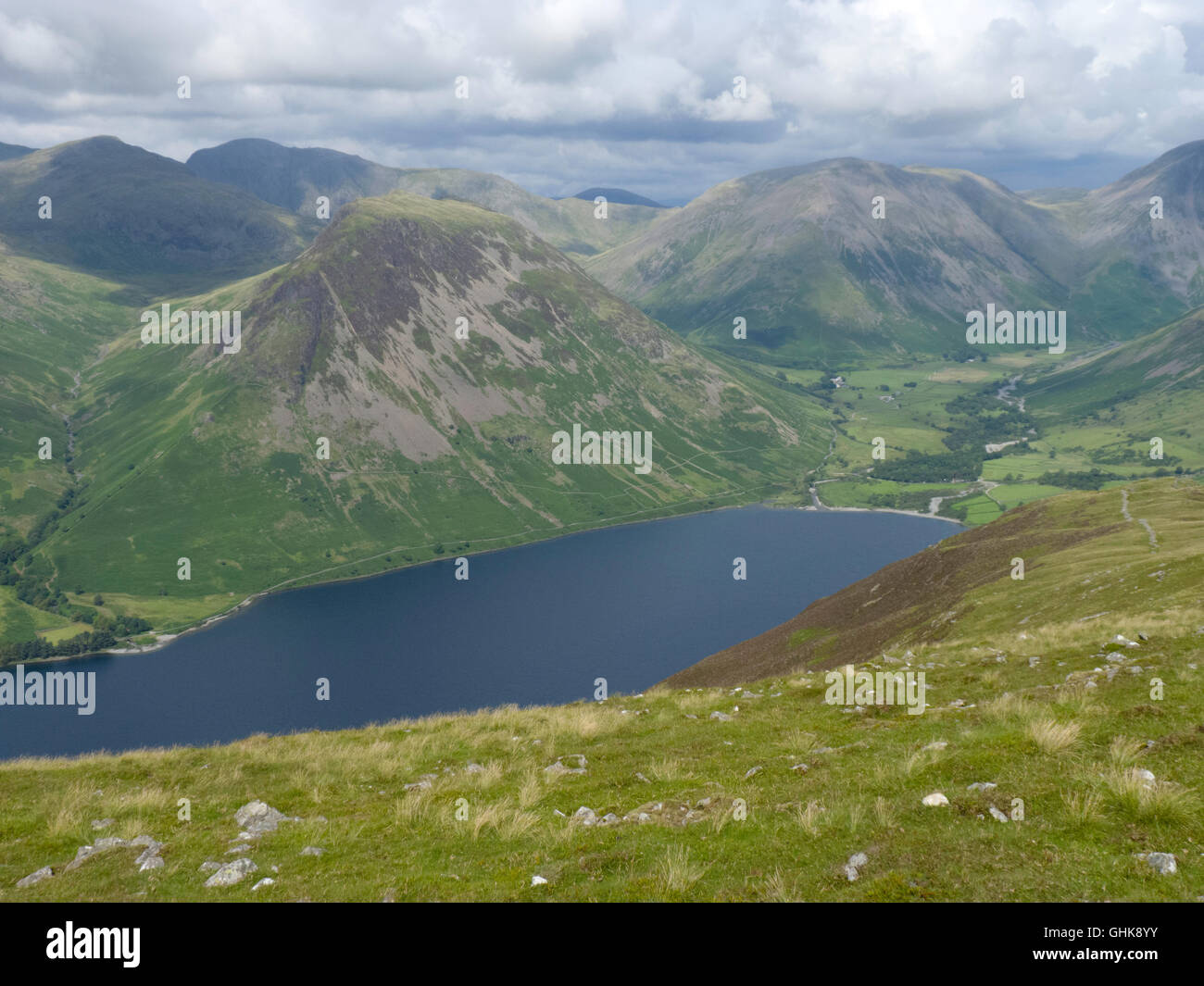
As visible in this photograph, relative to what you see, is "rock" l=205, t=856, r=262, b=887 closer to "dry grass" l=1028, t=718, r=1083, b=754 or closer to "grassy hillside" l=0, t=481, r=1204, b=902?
"grassy hillside" l=0, t=481, r=1204, b=902

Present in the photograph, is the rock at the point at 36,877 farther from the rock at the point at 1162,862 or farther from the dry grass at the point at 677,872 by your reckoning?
the rock at the point at 1162,862

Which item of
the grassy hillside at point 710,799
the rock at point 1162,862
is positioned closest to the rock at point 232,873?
the grassy hillside at point 710,799

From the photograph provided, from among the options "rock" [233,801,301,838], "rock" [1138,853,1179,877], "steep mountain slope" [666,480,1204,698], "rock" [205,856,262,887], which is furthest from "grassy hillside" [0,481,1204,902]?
"steep mountain slope" [666,480,1204,698]

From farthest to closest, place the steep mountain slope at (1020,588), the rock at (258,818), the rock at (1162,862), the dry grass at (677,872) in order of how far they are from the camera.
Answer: the steep mountain slope at (1020,588) < the rock at (258,818) < the dry grass at (677,872) < the rock at (1162,862)

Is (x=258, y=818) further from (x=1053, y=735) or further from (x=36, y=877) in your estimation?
(x=1053, y=735)

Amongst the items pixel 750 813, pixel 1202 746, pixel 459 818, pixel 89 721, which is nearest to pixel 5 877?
pixel 459 818
